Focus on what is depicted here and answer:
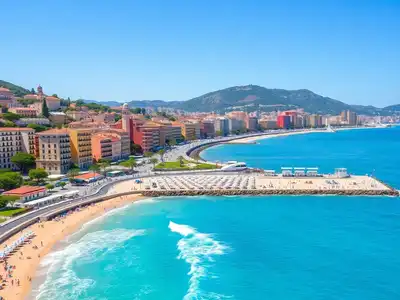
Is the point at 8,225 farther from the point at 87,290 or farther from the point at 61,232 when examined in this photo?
the point at 87,290

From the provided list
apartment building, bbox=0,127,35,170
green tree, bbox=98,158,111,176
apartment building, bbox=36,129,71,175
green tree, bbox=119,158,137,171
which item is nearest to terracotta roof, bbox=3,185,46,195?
apartment building, bbox=36,129,71,175

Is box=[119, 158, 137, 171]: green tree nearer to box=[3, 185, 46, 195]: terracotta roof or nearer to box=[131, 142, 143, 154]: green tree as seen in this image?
box=[131, 142, 143, 154]: green tree

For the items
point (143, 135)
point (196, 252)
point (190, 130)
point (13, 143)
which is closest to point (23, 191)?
point (196, 252)

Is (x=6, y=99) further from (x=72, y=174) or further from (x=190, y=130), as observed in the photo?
(x=72, y=174)

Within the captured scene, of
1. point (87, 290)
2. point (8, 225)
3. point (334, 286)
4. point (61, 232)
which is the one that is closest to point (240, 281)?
point (334, 286)

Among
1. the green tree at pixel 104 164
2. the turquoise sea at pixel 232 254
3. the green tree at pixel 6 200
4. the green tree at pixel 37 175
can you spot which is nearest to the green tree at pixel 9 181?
the green tree at pixel 37 175

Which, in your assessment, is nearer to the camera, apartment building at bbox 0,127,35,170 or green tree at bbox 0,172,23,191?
green tree at bbox 0,172,23,191

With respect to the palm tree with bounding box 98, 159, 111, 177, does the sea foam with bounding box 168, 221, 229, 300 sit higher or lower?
lower
